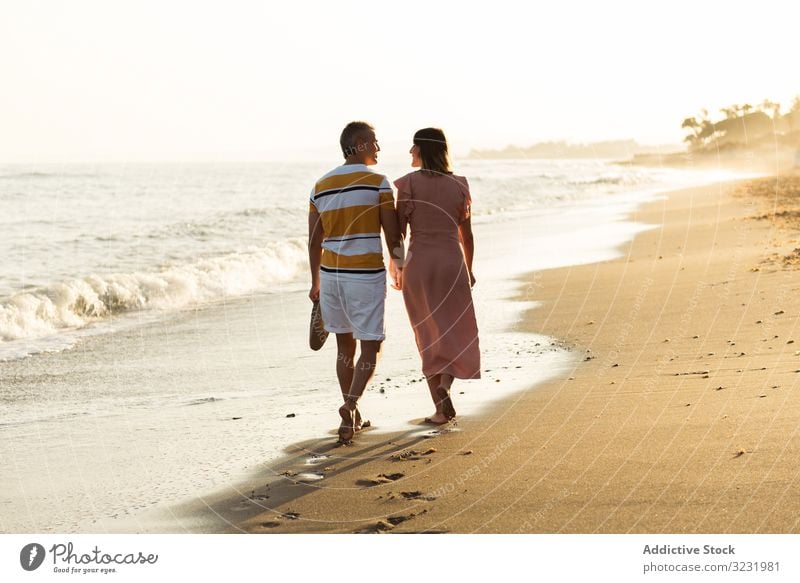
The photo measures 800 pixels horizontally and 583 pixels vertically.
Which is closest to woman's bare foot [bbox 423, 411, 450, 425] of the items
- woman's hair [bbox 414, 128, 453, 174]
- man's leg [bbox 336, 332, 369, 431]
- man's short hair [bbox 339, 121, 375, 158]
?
man's leg [bbox 336, 332, 369, 431]

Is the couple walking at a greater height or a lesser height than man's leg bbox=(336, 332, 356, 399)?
greater

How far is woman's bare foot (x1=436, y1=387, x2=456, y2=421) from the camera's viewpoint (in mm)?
5746

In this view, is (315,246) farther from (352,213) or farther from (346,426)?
(346,426)

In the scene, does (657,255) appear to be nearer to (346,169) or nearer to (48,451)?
(346,169)

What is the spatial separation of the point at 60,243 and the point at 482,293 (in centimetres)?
996

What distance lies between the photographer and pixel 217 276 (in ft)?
46.7

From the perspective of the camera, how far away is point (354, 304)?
Answer: 5574mm

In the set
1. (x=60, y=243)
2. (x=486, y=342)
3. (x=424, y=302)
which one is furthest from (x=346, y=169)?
(x=60, y=243)

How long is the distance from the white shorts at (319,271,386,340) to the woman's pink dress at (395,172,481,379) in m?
0.40

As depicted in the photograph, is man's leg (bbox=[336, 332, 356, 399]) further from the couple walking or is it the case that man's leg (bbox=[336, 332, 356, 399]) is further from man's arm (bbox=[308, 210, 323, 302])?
man's arm (bbox=[308, 210, 323, 302])

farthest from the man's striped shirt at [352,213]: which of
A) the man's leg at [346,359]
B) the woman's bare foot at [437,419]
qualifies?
the woman's bare foot at [437,419]

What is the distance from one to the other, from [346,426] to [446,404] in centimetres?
65

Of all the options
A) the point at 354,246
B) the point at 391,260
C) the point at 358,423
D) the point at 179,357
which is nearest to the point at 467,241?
the point at 391,260

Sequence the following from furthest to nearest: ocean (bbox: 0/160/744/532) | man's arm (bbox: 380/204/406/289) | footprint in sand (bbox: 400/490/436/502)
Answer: man's arm (bbox: 380/204/406/289) → ocean (bbox: 0/160/744/532) → footprint in sand (bbox: 400/490/436/502)
